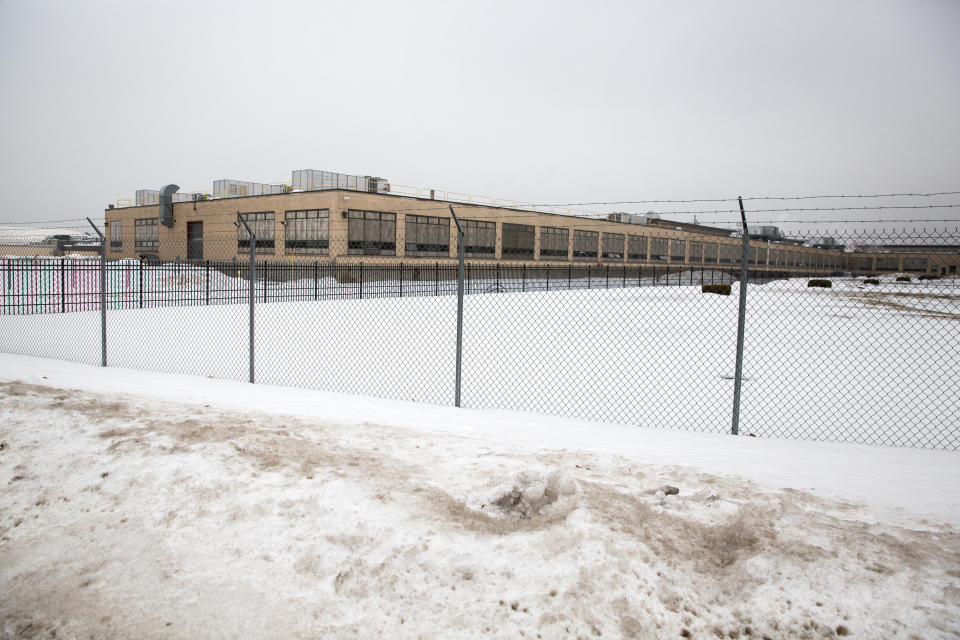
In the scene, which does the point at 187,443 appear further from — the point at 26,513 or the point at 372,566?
the point at 372,566

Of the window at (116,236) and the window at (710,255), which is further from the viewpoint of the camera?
the window at (710,255)

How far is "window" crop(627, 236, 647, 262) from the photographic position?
6771 cm

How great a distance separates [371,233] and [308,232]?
471 cm

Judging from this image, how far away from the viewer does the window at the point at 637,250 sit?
67.7 m

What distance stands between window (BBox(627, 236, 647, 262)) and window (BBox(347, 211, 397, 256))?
3261cm

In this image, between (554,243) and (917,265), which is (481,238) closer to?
(554,243)

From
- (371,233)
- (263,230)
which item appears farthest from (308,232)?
(263,230)

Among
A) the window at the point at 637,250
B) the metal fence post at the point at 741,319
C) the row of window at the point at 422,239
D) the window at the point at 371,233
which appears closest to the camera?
the metal fence post at the point at 741,319

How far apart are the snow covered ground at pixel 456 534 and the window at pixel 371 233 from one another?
38.1 metres

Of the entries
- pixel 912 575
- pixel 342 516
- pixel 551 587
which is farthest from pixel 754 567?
pixel 342 516

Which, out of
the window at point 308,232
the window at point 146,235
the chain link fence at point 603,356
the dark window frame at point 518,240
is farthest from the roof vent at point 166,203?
the chain link fence at point 603,356

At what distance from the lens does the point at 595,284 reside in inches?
2061

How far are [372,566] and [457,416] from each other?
354 centimetres

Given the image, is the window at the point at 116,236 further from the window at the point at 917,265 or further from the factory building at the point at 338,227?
the window at the point at 917,265
